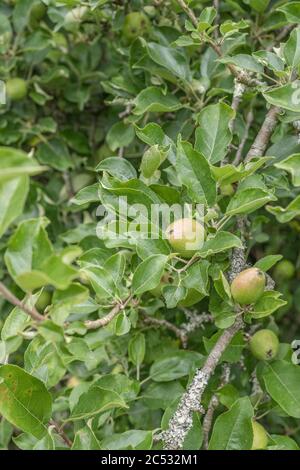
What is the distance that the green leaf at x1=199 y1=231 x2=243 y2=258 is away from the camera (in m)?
1.05

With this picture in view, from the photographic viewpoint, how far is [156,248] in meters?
1.09

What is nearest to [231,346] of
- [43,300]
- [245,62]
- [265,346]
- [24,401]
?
[265,346]

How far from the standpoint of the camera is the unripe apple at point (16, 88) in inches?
72.2

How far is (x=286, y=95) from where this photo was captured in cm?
111

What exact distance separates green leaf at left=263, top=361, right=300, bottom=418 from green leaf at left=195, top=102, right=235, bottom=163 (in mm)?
372

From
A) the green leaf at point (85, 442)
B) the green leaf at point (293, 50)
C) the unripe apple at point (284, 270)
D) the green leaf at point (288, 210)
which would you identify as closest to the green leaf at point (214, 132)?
the green leaf at point (293, 50)

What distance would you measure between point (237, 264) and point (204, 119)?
25 centimetres

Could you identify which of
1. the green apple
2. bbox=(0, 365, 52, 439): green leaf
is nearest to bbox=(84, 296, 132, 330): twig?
bbox=(0, 365, 52, 439): green leaf

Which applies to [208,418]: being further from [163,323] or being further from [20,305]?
[20,305]

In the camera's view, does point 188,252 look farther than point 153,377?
No

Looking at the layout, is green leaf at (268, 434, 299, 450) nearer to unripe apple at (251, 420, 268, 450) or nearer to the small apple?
unripe apple at (251, 420, 268, 450)

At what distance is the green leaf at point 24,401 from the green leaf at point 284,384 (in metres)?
0.39
